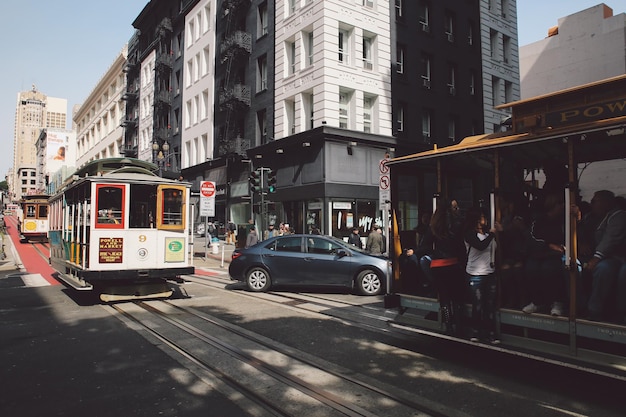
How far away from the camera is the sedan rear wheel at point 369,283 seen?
10.7 m

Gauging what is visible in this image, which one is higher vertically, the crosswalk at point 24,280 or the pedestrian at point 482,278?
the pedestrian at point 482,278

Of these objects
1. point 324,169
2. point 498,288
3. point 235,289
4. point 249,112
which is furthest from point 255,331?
point 249,112

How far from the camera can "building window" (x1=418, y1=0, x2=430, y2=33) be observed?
26.6 metres

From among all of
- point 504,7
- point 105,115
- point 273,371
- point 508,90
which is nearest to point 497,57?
point 508,90

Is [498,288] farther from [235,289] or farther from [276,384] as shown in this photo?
[235,289]

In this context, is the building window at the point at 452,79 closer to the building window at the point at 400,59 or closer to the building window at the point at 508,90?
the building window at the point at 400,59

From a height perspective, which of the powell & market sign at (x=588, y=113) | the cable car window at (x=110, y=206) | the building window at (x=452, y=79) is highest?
the building window at (x=452, y=79)

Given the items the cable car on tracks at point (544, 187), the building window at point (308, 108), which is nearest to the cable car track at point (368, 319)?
the cable car on tracks at point (544, 187)

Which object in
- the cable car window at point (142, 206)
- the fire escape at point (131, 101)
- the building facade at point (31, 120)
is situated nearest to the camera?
the cable car window at point (142, 206)

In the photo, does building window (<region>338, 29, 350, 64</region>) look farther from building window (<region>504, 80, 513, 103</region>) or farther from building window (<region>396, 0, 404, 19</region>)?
building window (<region>504, 80, 513, 103</region>)

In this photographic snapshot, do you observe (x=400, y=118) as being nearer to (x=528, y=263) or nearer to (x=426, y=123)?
(x=426, y=123)

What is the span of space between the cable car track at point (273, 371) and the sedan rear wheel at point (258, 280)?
3525 mm

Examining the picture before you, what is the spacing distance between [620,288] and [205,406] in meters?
4.30

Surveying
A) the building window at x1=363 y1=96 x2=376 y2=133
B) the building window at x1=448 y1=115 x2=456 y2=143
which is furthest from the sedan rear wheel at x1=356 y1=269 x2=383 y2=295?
the building window at x1=448 y1=115 x2=456 y2=143
